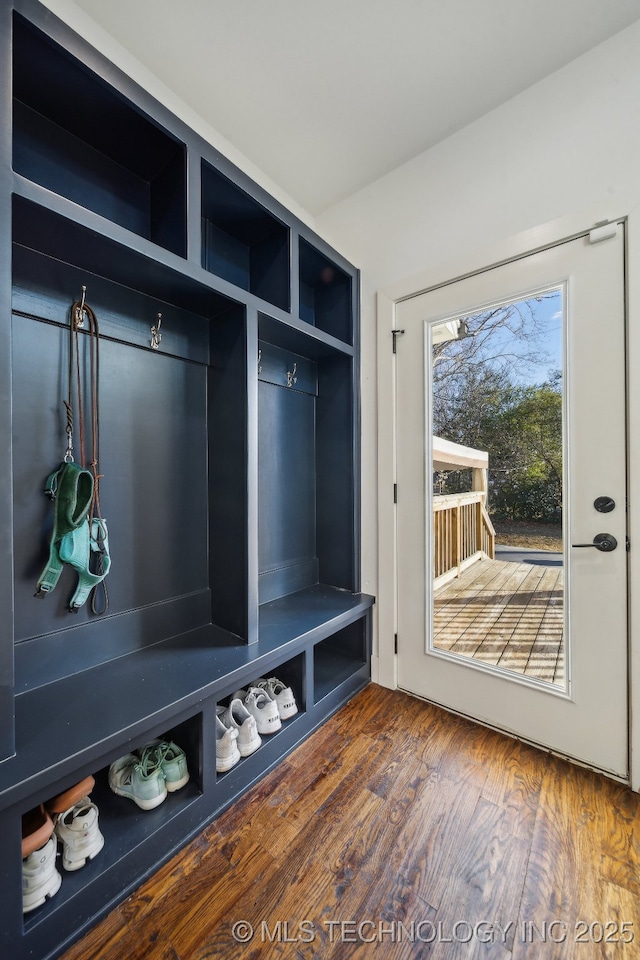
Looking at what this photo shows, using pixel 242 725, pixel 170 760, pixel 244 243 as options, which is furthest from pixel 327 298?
pixel 170 760

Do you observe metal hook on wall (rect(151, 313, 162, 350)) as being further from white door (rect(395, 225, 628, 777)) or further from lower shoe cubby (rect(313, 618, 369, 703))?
lower shoe cubby (rect(313, 618, 369, 703))

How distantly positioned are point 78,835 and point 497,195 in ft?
9.06

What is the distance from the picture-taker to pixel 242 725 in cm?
145

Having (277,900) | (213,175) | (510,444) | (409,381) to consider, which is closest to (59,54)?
(213,175)

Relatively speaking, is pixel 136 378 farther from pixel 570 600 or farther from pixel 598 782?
pixel 598 782

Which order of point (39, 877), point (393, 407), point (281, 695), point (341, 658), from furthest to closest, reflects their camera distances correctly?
point (341, 658) < point (393, 407) < point (281, 695) < point (39, 877)

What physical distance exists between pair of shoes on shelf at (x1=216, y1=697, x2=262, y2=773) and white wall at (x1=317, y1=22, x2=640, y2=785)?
87 centimetres

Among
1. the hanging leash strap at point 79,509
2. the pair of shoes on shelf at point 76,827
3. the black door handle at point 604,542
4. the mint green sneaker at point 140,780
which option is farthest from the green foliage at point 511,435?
the pair of shoes on shelf at point 76,827

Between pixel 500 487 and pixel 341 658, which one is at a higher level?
pixel 500 487

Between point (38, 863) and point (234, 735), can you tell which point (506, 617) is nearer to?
point (234, 735)

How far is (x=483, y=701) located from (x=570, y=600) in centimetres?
63

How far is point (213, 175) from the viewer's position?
1477 mm

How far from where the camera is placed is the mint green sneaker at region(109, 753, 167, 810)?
3.95ft

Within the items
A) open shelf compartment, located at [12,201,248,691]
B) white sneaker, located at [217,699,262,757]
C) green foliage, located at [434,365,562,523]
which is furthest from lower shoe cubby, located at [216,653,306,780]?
green foliage, located at [434,365,562,523]
